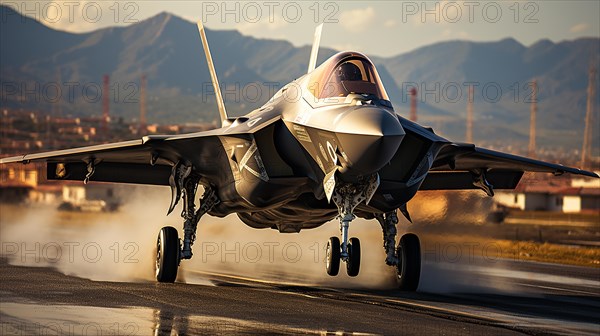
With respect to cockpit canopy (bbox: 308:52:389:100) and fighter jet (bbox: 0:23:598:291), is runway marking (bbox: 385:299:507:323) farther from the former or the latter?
cockpit canopy (bbox: 308:52:389:100)

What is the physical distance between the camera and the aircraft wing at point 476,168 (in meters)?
16.3

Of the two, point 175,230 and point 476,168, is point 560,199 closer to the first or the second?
point 476,168

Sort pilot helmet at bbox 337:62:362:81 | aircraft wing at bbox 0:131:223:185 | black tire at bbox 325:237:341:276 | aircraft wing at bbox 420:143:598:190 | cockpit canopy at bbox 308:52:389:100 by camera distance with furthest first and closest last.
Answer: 1. aircraft wing at bbox 0:131:223:185
2. aircraft wing at bbox 420:143:598:190
3. black tire at bbox 325:237:341:276
4. pilot helmet at bbox 337:62:362:81
5. cockpit canopy at bbox 308:52:389:100

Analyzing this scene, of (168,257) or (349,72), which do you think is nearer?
(349,72)

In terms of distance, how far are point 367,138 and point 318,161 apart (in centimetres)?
186

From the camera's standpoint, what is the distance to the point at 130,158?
59.9 ft

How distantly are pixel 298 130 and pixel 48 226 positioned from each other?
3015cm

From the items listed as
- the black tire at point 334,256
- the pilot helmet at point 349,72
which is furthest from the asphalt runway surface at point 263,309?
the pilot helmet at point 349,72

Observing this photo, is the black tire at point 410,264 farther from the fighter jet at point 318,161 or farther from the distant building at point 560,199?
the distant building at point 560,199

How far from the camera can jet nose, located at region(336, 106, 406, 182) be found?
12.7 meters

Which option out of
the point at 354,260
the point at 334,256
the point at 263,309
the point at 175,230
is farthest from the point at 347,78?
the point at 175,230

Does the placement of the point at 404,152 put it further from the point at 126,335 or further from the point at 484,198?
the point at 484,198

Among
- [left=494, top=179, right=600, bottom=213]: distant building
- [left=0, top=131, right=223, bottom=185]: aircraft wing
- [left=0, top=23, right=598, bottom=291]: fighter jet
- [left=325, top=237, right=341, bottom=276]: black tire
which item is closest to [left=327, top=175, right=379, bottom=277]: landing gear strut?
[left=0, top=23, right=598, bottom=291]: fighter jet

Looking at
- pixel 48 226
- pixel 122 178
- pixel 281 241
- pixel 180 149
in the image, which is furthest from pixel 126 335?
pixel 48 226
